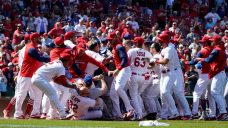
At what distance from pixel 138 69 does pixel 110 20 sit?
8679 mm

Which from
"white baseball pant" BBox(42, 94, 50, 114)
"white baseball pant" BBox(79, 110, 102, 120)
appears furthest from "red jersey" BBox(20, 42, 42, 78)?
"white baseball pant" BBox(79, 110, 102, 120)

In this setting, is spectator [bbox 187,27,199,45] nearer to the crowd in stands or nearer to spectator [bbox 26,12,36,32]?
the crowd in stands

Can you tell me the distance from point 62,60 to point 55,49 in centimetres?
112

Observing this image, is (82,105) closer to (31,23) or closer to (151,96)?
(151,96)

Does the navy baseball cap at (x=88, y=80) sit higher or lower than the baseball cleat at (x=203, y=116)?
higher

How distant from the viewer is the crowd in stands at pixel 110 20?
25.2 m

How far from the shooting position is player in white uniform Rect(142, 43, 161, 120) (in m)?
19.7

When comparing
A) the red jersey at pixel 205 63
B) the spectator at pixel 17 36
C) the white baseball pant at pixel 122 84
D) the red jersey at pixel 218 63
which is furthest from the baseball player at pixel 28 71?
the spectator at pixel 17 36

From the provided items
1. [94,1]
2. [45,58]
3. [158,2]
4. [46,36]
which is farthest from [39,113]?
[158,2]

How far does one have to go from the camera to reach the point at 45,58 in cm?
1820

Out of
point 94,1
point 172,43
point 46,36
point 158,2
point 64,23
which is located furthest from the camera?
point 158,2

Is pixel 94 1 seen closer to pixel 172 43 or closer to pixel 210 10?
pixel 210 10

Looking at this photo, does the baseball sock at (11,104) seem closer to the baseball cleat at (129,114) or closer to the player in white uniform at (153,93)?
the baseball cleat at (129,114)

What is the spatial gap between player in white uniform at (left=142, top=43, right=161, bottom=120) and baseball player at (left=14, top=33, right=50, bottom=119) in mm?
2922
